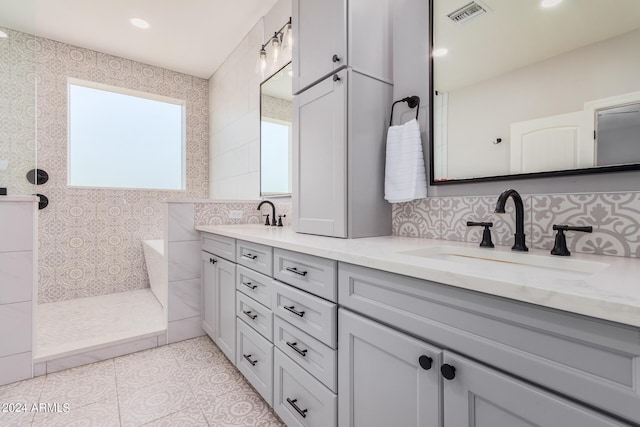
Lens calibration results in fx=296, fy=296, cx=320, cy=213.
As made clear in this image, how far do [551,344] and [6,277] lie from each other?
253 centimetres

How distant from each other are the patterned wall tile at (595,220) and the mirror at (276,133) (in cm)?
163

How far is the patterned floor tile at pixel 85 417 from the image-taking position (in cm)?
139

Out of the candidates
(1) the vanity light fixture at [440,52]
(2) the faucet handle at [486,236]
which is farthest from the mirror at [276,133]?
(2) the faucet handle at [486,236]

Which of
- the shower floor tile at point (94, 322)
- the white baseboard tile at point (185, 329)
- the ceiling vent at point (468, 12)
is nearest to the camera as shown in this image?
the ceiling vent at point (468, 12)

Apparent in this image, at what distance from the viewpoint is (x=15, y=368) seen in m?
1.73

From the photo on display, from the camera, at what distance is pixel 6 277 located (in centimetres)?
171

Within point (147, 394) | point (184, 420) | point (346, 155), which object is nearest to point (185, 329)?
point (147, 394)

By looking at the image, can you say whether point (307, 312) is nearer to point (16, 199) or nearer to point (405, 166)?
point (405, 166)

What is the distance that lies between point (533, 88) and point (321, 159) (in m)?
0.91

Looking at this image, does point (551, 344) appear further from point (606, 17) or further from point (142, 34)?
point (142, 34)

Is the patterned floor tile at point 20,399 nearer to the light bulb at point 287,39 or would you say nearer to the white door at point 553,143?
the white door at point 553,143

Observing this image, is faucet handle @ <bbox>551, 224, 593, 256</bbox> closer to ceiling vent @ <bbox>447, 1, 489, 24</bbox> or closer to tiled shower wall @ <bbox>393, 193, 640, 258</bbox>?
tiled shower wall @ <bbox>393, 193, 640, 258</bbox>

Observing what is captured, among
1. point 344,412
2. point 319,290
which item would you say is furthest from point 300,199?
point 344,412

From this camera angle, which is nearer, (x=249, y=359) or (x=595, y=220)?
(x=595, y=220)
